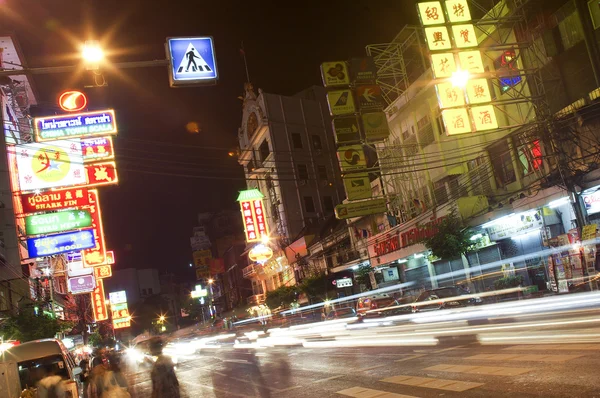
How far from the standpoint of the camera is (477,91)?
2281cm

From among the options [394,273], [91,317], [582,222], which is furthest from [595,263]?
[91,317]

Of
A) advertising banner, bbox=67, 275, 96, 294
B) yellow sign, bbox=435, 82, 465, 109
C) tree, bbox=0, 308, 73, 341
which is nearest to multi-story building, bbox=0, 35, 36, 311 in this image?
tree, bbox=0, 308, 73, 341

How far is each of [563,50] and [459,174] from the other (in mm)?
8920

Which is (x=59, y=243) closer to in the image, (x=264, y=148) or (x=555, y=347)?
(x=555, y=347)

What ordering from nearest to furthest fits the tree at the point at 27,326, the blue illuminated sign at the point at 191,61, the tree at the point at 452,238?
the blue illuminated sign at the point at 191,61 → the tree at the point at 27,326 → the tree at the point at 452,238

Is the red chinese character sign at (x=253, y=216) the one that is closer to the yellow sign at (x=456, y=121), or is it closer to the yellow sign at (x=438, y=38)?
the yellow sign at (x=456, y=121)

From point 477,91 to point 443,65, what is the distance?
74.8 inches

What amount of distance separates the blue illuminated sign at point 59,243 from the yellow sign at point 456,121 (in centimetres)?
1659

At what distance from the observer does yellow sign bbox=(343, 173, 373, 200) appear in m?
29.9

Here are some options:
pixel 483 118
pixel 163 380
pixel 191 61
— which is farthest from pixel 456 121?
pixel 163 380

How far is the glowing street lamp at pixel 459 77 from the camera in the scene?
22.3m

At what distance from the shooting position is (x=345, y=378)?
471 inches

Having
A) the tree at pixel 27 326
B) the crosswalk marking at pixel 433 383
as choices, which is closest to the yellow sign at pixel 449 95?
the crosswalk marking at pixel 433 383

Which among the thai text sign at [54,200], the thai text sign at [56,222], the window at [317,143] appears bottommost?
the thai text sign at [56,222]
